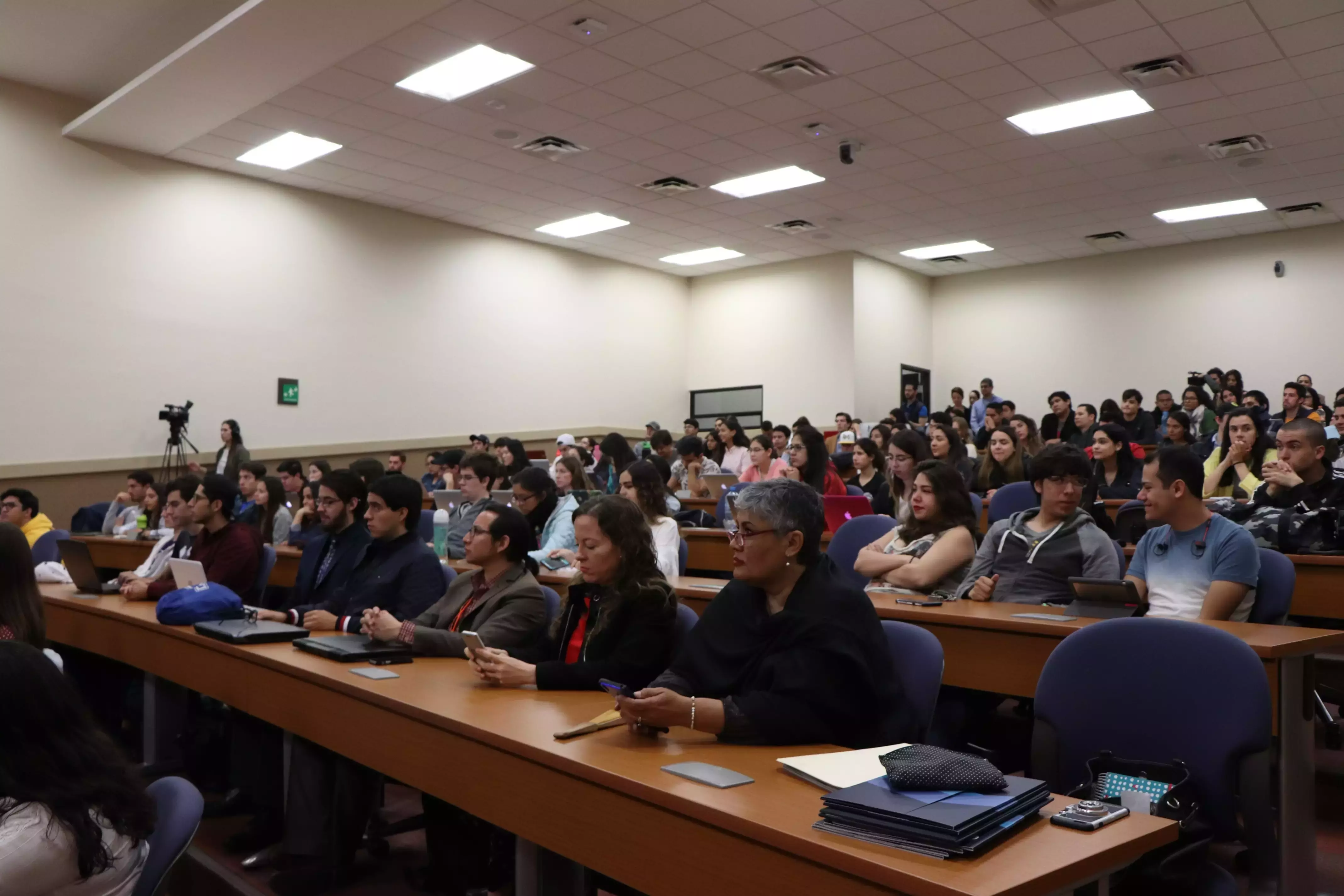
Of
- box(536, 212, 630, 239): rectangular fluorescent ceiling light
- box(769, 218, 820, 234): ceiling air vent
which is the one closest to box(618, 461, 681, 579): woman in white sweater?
box(536, 212, 630, 239): rectangular fluorescent ceiling light

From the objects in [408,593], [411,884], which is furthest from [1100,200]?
[411,884]

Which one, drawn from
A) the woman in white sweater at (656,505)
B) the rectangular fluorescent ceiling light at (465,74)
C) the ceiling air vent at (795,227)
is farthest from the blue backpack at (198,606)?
the ceiling air vent at (795,227)

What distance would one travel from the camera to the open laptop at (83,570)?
4426 mm

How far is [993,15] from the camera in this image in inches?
250

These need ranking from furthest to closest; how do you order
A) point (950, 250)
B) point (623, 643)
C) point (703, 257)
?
point (703, 257), point (950, 250), point (623, 643)

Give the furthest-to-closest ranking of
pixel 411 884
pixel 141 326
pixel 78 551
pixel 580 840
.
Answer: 1. pixel 141 326
2. pixel 78 551
3. pixel 411 884
4. pixel 580 840

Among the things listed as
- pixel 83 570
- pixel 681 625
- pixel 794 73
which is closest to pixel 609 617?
pixel 681 625

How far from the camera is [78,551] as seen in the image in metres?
4.43

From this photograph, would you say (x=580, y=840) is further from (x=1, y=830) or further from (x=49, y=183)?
(x=49, y=183)

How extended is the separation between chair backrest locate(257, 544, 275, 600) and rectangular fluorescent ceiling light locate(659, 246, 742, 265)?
9.06 metres

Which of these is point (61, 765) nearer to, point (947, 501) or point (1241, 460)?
point (947, 501)

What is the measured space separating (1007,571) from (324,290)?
8805 millimetres

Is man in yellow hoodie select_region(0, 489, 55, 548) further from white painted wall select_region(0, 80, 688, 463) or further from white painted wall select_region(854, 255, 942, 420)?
white painted wall select_region(854, 255, 942, 420)

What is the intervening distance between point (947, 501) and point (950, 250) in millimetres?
9806
